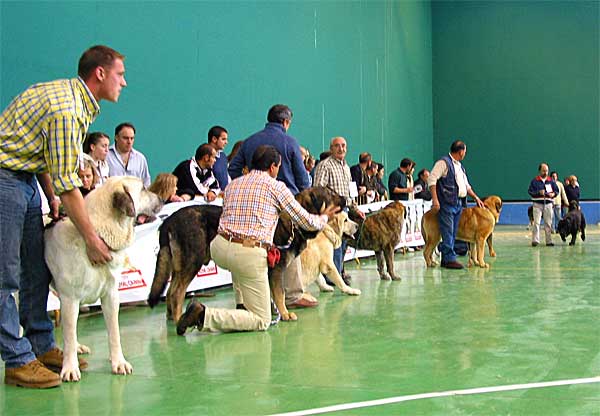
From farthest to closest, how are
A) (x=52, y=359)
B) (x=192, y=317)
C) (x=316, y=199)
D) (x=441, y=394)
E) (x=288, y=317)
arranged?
(x=316, y=199) → (x=288, y=317) → (x=192, y=317) → (x=52, y=359) → (x=441, y=394)

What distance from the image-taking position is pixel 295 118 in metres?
15.8

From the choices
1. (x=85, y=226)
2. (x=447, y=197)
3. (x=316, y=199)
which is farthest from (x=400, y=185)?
(x=85, y=226)

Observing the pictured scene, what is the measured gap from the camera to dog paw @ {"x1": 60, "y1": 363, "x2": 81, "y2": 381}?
15.4 feet

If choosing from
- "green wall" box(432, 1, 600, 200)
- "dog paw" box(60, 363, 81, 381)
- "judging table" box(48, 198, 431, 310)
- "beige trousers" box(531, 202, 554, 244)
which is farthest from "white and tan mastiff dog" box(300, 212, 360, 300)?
"green wall" box(432, 1, 600, 200)

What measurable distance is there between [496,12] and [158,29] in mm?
19557

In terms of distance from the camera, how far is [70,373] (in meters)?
4.70

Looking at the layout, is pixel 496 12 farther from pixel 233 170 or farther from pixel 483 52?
pixel 233 170

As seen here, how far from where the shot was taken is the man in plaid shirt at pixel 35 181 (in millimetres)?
4234

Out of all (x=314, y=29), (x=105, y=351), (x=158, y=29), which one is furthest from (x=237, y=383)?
(x=314, y=29)

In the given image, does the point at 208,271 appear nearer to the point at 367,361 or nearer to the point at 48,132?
the point at 367,361

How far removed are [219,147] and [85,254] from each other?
4.98 m

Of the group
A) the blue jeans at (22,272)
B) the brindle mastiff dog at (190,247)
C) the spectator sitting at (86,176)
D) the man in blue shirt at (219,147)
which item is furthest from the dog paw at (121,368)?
the man in blue shirt at (219,147)

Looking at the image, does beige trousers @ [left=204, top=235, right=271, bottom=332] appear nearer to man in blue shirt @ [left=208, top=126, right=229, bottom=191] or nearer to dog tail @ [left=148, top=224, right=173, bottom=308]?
dog tail @ [left=148, top=224, right=173, bottom=308]

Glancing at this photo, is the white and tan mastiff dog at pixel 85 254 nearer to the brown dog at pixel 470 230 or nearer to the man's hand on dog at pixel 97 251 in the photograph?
the man's hand on dog at pixel 97 251
